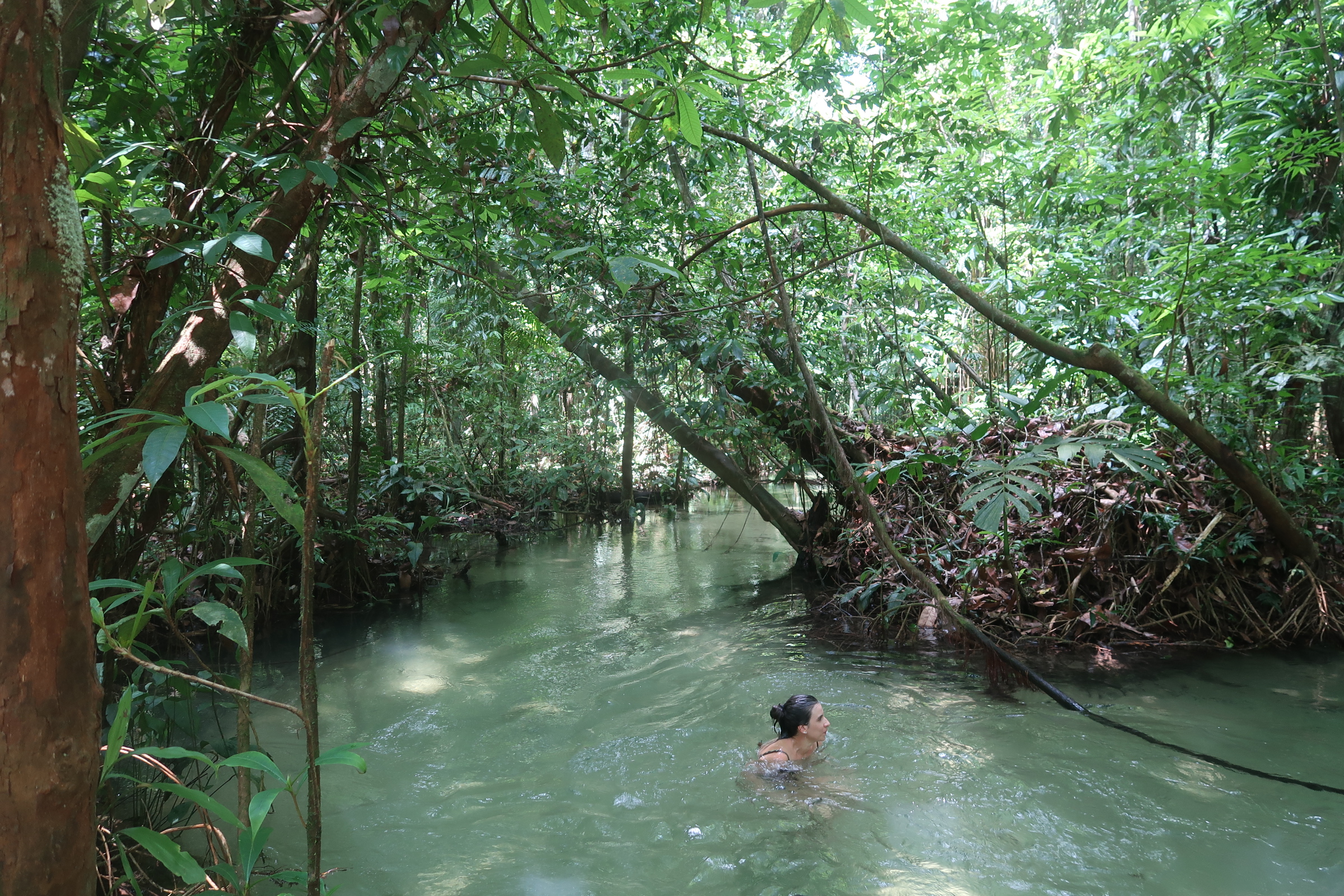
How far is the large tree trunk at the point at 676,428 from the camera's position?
6762 mm

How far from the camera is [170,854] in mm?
1400

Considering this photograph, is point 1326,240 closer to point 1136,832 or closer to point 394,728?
point 1136,832

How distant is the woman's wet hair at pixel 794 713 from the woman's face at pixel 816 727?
0.02m

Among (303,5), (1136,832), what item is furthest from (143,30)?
(1136,832)

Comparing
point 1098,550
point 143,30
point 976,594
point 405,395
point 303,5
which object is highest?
point 143,30

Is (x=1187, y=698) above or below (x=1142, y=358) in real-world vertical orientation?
below

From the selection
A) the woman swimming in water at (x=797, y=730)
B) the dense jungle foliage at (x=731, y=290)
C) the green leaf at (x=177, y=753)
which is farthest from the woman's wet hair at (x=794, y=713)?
the green leaf at (x=177, y=753)

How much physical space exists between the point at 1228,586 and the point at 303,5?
637 centimetres

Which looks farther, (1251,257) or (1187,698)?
(1187,698)

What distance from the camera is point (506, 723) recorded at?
15.3 feet

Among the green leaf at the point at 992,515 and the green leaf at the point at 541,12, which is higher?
the green leaf at the point at 541,12

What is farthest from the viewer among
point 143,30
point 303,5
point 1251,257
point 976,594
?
point 976,594

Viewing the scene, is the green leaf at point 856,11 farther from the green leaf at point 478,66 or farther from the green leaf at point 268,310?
the green leaf at point 268,310

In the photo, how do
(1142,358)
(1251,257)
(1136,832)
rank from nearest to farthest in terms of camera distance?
(1136,832) → (1251,257) → (1142,358)
